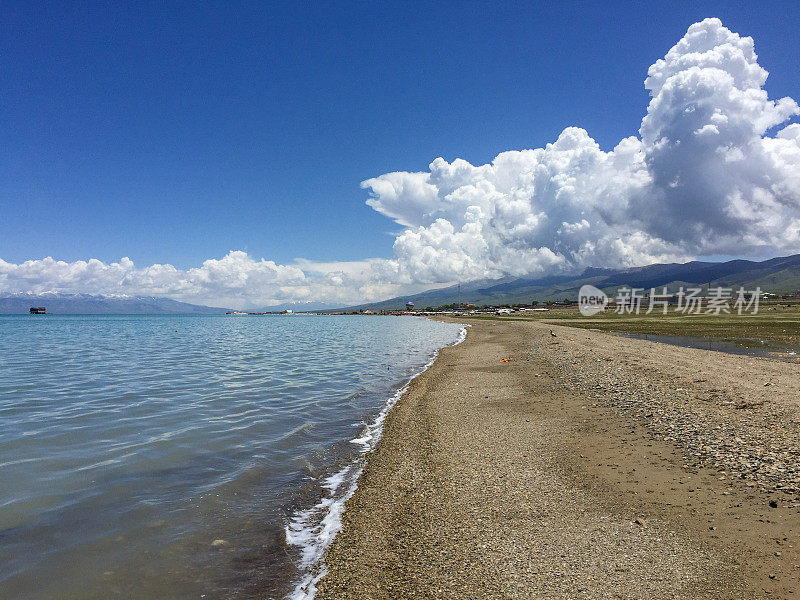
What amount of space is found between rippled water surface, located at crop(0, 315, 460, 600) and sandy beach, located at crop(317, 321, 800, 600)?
182cm

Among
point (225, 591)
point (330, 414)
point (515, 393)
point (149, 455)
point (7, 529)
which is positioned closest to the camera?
point (225, 591)

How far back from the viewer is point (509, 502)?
8375 millimetres

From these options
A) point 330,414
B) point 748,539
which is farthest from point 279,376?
point 748,539

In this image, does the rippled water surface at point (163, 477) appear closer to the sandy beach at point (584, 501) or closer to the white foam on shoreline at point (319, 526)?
the white foam on shoreline at point (319, 526)

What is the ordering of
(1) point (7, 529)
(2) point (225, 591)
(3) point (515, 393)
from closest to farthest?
(2) point (225, 591), (1) point (7, 529), (3) point (515, 393)

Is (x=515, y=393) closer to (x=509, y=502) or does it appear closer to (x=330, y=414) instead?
(x=330, y=414)

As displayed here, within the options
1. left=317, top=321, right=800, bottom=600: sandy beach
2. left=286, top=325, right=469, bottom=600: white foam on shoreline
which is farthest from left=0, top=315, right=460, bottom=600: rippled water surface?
left=317, top=321, right=800, bottom=600: sandy beach

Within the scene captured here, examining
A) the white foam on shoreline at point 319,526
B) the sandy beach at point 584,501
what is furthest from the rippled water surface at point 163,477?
the sandy beach at point 584,501

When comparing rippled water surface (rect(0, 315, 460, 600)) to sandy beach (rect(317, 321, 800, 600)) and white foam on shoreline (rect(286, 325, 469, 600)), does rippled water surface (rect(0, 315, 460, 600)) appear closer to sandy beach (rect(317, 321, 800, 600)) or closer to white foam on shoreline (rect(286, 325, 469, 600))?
white foam on shoreline (rect(286, 325, 469, 600))

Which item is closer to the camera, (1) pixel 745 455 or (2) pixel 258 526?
(2) pixel 258 526

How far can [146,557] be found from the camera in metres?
7.10

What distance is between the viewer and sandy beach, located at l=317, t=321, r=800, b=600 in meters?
5.87

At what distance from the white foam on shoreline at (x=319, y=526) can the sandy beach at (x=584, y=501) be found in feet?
0.79

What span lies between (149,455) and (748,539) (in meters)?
14.7
